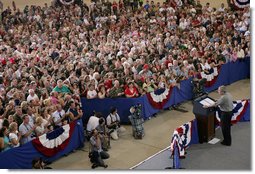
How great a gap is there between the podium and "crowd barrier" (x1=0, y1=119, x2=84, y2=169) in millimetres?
3015

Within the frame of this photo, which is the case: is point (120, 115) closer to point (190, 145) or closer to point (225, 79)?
point (190, 145)

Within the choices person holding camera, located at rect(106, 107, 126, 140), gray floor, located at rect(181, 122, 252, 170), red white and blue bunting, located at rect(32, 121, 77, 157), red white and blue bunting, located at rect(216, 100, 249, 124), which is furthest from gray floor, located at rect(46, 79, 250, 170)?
red white and blue bunting, located at rect(216, 100, 249, 124)

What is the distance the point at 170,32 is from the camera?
1906 cm

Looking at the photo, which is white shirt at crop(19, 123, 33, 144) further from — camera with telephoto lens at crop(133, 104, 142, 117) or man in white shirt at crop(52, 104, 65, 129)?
camera with telephoto lens at crop(133, 104, 142, 117)

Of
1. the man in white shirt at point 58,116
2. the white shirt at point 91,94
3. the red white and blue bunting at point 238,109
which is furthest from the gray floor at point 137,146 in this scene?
the white shirt at point 91,94

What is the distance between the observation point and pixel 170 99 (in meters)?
13.5

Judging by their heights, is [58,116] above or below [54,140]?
above

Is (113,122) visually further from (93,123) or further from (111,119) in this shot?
(93,123)

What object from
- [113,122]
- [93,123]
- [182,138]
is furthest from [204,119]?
[93,123]

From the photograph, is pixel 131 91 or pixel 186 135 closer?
pixel 186 135

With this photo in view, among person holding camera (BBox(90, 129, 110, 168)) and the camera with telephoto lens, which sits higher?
the camera with telephoto lens

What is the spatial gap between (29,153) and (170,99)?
17.1 ft

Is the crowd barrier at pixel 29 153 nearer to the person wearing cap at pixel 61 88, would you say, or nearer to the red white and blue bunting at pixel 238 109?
the person wearing cap at pixel 61 88

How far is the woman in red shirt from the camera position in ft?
40.5
